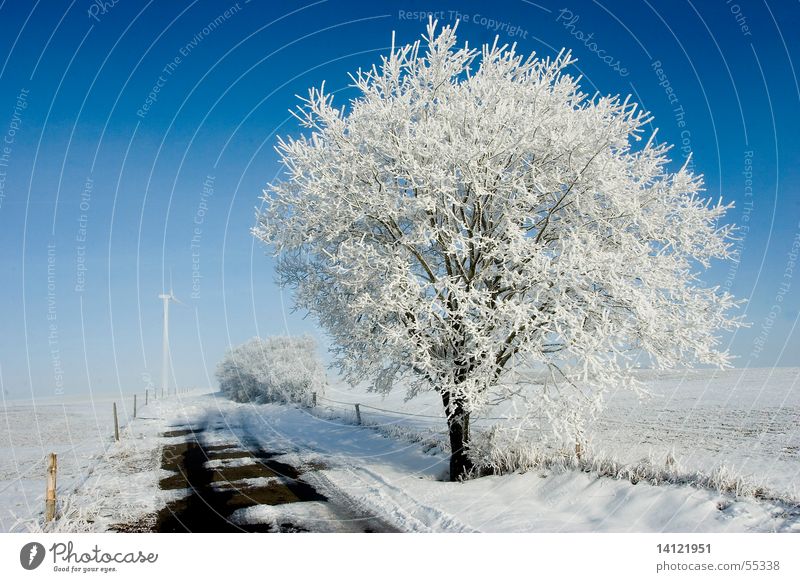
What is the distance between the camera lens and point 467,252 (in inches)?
398

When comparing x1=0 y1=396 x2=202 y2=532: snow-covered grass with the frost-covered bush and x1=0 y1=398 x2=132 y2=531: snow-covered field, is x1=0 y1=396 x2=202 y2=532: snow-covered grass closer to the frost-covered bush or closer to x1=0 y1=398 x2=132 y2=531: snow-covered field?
x1=0 y1=398 x2=132 y2=531: snow-covered field

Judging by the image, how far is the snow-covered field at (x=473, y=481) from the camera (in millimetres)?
7266

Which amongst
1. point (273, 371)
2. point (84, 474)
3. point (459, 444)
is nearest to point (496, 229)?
point (459, 444)

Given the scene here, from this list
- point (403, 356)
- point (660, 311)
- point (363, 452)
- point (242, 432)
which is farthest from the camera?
point (242, 432)

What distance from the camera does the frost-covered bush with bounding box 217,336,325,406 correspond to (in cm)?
3878

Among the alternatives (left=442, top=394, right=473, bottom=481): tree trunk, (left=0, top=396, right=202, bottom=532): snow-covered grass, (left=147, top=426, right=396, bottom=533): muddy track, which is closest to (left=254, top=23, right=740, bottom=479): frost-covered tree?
(left=442, top=394, right=473, bottom=481): tree trunk

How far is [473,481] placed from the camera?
10.5m

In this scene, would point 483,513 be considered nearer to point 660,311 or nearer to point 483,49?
point 660,311

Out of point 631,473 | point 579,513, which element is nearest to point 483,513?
point 579,513

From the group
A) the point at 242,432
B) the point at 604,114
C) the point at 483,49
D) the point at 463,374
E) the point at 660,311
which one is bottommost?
the point at 242,432

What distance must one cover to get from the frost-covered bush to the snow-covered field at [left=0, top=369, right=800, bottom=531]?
13.1 meters

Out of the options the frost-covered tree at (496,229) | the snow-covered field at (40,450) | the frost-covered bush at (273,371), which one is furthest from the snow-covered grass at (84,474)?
the frost-covered bush at (273,371)

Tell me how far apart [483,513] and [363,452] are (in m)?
7.32
